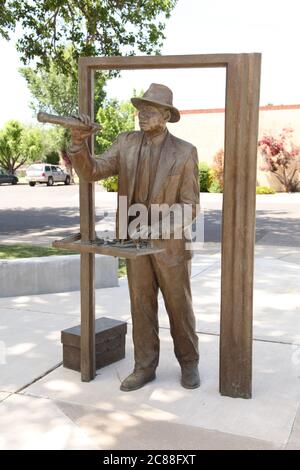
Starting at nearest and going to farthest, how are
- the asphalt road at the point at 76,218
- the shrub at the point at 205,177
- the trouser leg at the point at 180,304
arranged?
the trouser leg at the point at 180,304 → the asphalt road at the point at 76,218 → the shrub at the point at 205,177

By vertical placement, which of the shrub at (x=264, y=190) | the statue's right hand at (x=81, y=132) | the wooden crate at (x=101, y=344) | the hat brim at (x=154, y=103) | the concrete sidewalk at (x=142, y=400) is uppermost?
the hat brim at (x=154, y=103)

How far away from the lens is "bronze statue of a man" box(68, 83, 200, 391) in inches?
129

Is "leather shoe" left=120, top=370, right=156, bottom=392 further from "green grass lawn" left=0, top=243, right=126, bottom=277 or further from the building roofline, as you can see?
the building roofline

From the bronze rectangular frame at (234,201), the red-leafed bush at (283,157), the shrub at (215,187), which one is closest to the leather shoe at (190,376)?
the bronze rectangular frame at (234,201)

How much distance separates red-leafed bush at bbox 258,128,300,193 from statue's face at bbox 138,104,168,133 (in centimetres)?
2236

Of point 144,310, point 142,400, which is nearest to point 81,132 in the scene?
point 144,310

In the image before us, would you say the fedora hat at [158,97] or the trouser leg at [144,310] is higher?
the fedora hat at [158,97]

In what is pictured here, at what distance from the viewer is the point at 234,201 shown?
130 inches

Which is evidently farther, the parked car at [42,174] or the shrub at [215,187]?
the parked car at [42,174]

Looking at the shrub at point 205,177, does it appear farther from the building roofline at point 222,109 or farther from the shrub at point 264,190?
the building roofline at point 222,109

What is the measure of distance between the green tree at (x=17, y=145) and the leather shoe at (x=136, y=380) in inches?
1567

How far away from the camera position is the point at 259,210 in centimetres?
1808

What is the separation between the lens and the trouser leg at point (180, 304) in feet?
11.2
